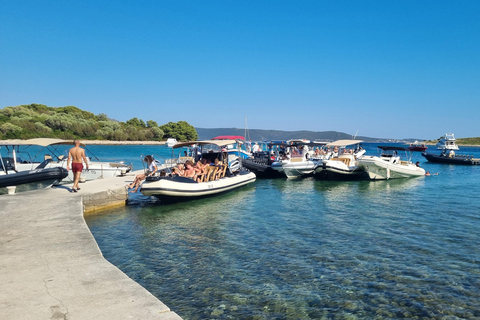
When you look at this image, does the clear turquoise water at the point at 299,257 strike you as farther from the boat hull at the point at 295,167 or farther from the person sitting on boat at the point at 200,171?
the boat hull at the point at 295,167

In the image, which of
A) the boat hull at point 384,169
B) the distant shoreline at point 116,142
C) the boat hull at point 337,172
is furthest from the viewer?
the distant shoreline at point 116,142

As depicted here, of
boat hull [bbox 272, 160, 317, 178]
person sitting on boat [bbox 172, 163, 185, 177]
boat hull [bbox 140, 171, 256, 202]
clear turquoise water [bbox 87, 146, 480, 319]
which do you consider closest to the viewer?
clear turquoise water [bbox 87, 146, 480, 319]

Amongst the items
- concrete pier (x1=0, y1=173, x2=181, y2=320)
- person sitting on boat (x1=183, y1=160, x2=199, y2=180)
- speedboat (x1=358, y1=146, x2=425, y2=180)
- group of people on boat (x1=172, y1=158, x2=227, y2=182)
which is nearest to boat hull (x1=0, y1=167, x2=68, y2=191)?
concrete pier (x1=0, y1=173, x2=181, y2=320)

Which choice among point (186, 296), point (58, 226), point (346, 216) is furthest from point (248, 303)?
point (346, 216)

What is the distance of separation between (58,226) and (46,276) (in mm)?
3375

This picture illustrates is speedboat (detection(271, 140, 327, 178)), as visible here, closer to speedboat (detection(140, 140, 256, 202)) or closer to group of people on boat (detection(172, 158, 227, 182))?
speedboat (detection(140, 140, 256, 202))

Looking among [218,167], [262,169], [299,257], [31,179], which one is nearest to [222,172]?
[218,167]

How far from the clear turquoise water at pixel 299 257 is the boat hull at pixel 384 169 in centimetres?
1033

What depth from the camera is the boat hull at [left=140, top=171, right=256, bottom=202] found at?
1498cm

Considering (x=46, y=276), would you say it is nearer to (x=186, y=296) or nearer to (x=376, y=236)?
(x=186, y=296)

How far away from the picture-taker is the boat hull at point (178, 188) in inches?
590

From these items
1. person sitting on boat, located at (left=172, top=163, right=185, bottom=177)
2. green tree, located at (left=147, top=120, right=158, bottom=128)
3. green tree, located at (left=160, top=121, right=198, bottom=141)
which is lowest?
person sitting on boat, located at (left=172, top=163, right=185, bottom=177)

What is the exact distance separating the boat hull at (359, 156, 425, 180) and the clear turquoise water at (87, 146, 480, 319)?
407 inches

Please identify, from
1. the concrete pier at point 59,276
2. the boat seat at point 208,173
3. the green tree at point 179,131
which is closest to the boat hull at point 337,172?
the boat seat at point 208,173
